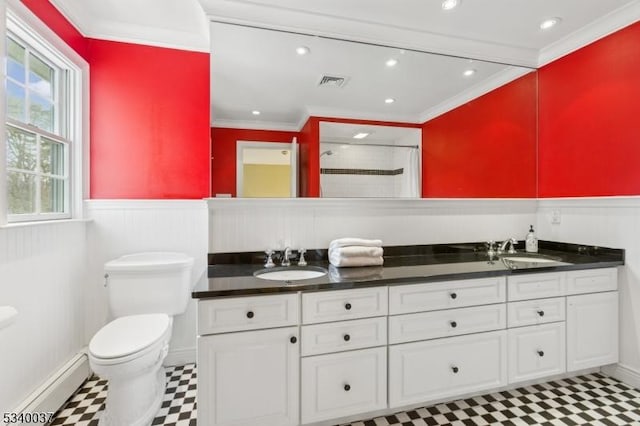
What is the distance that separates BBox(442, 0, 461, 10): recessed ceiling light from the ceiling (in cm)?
3

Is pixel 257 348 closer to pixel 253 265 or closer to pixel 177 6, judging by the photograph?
pixel 253 265

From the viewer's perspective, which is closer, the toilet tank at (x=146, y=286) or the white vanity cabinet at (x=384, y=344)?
the white vanity cabinet at (x=384, y=344)

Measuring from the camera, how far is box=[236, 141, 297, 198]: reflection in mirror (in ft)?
6.16

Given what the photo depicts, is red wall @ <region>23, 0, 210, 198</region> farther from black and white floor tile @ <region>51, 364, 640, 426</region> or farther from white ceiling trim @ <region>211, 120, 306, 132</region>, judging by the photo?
black and white floor tile @ <region>51, 364, 640, 426</region>

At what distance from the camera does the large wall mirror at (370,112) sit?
6.19 feet

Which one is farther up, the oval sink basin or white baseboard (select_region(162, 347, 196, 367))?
the oval sink basin

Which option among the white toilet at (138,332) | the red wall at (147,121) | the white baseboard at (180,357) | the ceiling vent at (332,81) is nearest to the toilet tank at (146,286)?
the white toilet at (138,332)

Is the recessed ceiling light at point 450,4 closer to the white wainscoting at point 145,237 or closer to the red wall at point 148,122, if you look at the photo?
the red wall at point 148,122

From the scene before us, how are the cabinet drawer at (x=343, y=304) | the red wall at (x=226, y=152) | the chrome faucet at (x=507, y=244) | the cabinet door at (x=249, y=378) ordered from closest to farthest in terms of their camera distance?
1. the cabinet door at (x=249, y=378)
2. the cabinet drawer at (x=343, y=304)
3. the red wall at (x=226, y=152)
4. the chrome faucet at (x=507, y=244)

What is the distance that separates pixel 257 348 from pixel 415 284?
0.86 m

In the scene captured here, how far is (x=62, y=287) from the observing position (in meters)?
1.80

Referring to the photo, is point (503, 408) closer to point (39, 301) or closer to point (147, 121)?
point (39, 301)

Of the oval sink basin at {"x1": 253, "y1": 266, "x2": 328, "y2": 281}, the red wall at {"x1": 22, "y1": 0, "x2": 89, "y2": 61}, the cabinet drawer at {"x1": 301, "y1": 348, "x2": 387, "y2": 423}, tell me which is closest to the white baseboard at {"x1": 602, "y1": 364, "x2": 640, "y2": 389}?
the cabinet drawer at {"x1": 301, "y1": 348, "x2": 387, "y2": 423}

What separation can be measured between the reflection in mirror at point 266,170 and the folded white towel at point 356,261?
0.50 metres
